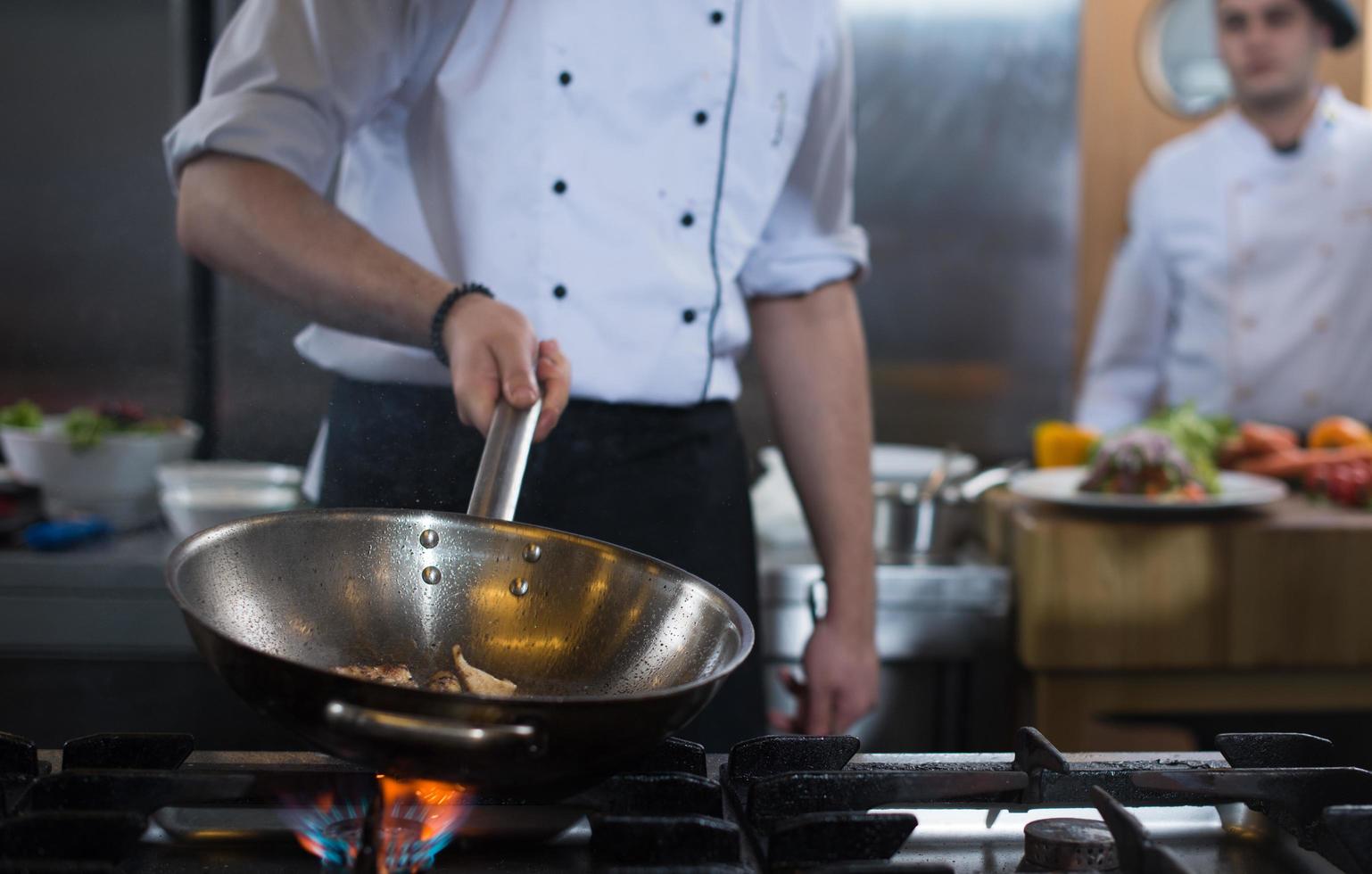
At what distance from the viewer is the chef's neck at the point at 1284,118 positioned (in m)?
2.64

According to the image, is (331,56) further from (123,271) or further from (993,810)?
(993,810)

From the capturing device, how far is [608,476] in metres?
0.94

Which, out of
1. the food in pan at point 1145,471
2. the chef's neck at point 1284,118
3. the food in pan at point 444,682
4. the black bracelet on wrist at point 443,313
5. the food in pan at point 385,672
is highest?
the chef's neck at point 1284,118

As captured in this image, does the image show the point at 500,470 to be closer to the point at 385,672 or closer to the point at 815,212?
the point at 385,672

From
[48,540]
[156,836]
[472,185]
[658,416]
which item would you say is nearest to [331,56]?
[472,185]

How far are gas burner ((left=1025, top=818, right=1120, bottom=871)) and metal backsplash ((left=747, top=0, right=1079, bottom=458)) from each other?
1.89 m

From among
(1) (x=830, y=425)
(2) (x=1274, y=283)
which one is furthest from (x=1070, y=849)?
(2) (x=1274, y=283)

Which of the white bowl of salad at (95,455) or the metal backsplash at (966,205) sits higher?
the metal backsplash at (966,205)

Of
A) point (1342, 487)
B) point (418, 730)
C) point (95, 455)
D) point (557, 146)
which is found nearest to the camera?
point (418, 730)

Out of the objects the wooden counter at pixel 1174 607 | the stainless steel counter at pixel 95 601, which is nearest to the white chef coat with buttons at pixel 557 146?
the stainless steel counter at pixel 95 601

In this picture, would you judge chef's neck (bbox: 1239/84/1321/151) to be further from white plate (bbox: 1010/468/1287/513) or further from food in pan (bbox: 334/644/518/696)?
food in pan (bbox: 334/644/518/696)

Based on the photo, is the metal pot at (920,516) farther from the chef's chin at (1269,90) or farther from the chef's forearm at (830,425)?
the chef's chin at (1269,90)

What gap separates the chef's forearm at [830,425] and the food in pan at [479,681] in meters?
0.54

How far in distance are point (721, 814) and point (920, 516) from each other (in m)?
1.11
